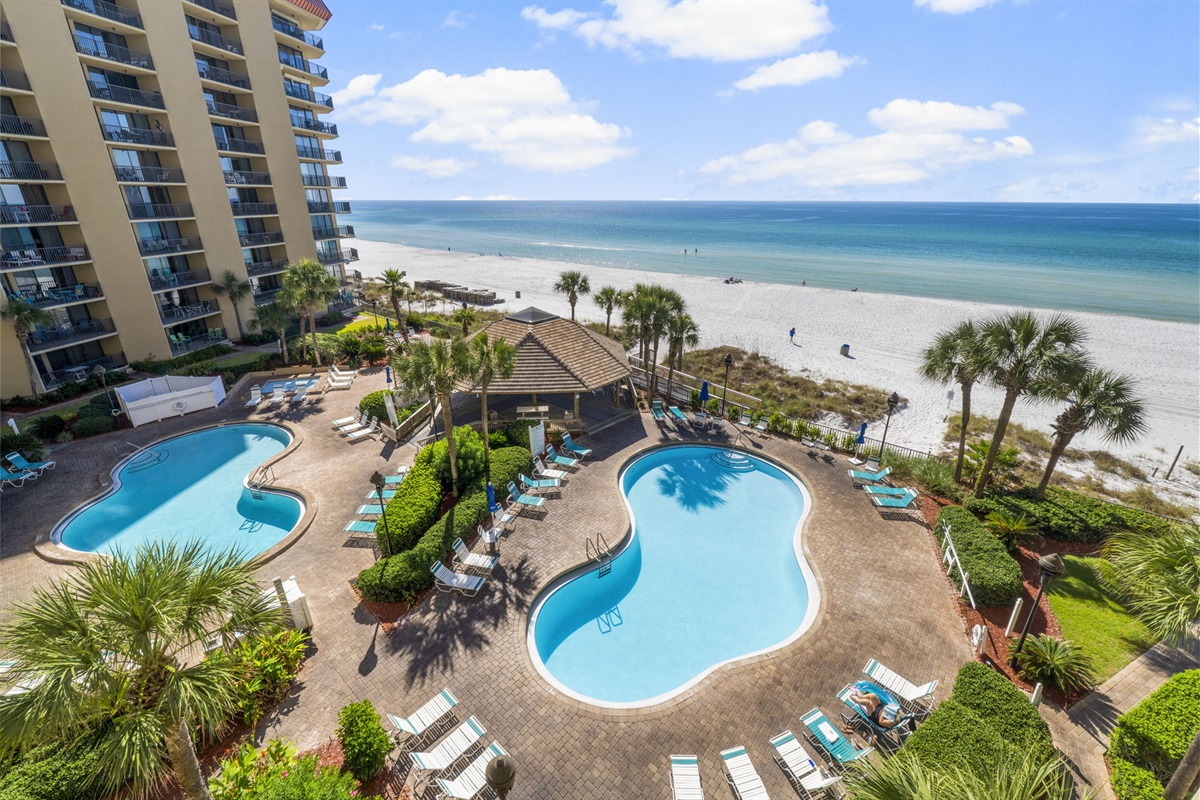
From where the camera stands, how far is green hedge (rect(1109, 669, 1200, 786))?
920 centimetres

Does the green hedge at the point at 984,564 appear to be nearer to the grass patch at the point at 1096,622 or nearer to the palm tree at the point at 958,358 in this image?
the grass patch at the point at 1096,622

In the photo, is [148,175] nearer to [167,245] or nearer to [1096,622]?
[167,245]

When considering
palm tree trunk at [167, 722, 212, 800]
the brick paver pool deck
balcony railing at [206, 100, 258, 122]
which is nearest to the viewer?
palm tree trunk at [167, 722, 212, 800]

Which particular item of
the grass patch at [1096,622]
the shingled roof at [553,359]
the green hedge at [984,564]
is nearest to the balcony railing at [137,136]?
the shingled roof at [553,359]

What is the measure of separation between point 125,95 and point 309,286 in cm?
1572

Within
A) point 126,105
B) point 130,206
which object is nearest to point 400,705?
point 130,206

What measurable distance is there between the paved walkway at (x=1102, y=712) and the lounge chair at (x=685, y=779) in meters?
7.24

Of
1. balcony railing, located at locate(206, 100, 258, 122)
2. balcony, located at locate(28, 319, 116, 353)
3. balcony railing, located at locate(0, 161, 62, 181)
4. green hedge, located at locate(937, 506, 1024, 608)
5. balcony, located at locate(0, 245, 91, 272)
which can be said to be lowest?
green hedge, located at locate(937, 506, 1024, 608)

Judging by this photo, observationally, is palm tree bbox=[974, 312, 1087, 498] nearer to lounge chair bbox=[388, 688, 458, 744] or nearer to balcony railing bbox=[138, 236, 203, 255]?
lounge chair bbox=[388, 688, 458, 744]

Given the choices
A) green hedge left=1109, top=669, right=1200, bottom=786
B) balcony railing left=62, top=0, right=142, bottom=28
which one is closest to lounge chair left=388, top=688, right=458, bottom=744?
green hedge left=1109, top=669, right=1200, bottom=786

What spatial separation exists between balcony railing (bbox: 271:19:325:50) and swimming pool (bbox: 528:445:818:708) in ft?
147

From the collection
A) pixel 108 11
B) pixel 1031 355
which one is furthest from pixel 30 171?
pixel 1031 355

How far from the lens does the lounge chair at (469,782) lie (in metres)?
8.98

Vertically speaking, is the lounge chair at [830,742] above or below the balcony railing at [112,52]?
below
